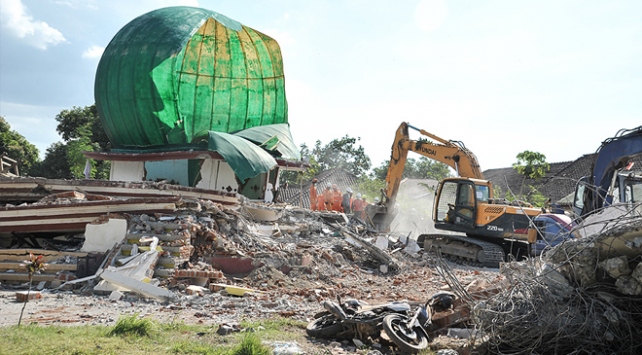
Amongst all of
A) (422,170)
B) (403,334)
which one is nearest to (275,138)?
(403,334)

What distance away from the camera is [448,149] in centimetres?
1622

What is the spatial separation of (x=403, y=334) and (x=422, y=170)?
4431 centimetres

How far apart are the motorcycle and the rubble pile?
85 cm

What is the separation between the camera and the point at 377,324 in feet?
20.1

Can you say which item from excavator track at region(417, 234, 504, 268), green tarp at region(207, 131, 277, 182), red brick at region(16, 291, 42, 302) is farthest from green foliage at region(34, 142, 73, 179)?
red brick at region(16, 291, 42, 302)

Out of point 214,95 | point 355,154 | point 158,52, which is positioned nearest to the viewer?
point 158,52

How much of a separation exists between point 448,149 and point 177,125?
8133mm

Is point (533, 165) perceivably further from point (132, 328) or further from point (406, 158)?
point (132, 328)

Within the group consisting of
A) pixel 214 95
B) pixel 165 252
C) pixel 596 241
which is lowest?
pixel 165 252

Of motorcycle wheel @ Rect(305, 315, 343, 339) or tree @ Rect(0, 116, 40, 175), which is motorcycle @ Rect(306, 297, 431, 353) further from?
tree @ Rect(0, 116, 40, 175)

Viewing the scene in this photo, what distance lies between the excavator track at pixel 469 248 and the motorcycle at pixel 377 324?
312 inches

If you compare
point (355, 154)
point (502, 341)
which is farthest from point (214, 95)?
point (355, 154)

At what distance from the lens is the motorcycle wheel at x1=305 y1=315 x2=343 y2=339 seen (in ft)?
20.2

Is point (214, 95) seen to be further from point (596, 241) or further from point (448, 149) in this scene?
point (596, 241)
